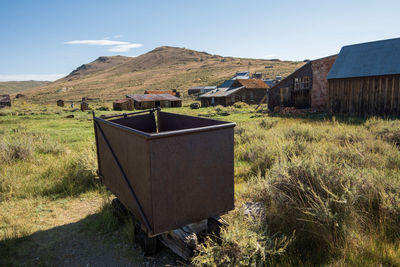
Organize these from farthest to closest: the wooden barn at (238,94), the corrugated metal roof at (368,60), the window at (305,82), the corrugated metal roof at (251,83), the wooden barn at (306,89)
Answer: the corrugated metal roof at (251,83) < the wooden barn at (238,94) < the window at (305,82) < the wooden barn at (306,89) < the corrugated metal roof at (368,60)

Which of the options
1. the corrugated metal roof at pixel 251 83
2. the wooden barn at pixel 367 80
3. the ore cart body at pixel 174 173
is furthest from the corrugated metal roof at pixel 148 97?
the ore cart body at pixel 174 173

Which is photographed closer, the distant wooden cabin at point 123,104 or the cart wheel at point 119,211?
the cart wheel at point 119,211

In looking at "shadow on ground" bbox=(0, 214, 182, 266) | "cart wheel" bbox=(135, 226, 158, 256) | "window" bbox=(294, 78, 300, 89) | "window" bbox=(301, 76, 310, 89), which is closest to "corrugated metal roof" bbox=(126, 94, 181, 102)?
"window" bbox=(294, 78, 300, 89)

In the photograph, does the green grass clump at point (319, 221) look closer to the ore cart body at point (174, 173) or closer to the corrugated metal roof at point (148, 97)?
the ore cart body at point (174, 173)

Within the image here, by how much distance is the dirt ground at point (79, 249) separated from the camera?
10.2ft

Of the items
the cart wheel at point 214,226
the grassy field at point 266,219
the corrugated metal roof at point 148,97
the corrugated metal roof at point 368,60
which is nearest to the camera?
the grassy field at point 266,219

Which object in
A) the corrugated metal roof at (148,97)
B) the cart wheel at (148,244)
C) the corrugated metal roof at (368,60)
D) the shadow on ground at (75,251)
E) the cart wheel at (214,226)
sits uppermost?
the corrugated metal roof at (368,60)

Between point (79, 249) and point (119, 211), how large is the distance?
30.5 inches

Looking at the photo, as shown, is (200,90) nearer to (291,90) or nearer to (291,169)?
(291,90)

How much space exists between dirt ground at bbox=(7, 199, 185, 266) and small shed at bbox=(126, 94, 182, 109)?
33998 mm

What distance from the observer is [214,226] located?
3074 millimetres

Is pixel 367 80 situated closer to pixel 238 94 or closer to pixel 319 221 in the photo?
pixel 319 221

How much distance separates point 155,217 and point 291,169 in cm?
229

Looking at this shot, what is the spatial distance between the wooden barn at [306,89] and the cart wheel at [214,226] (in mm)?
17949
